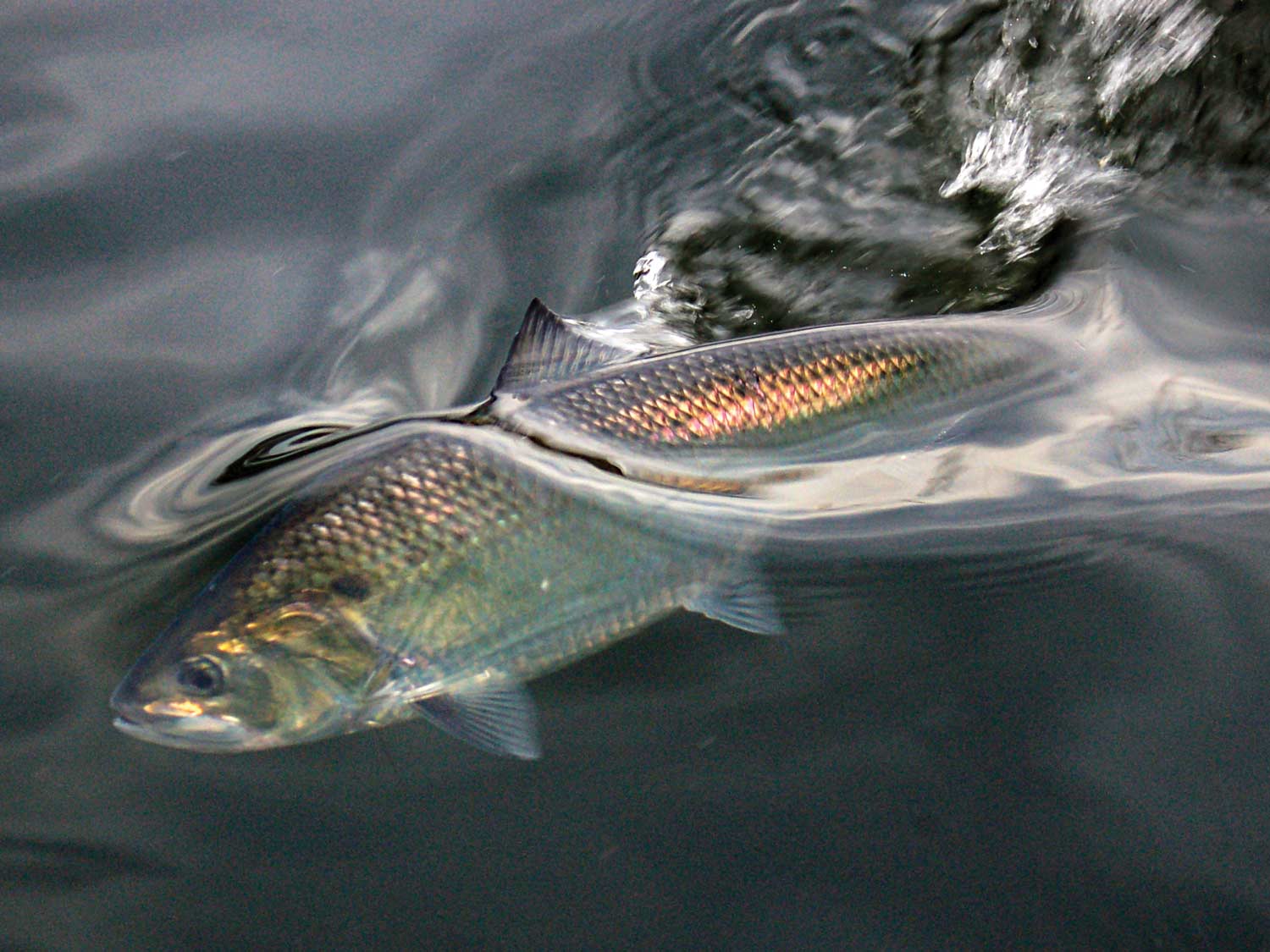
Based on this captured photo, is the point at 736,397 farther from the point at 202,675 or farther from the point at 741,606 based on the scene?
the point at 202,675

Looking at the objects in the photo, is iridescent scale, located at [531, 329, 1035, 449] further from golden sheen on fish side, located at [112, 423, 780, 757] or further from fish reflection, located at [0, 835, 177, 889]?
fish reflection, located at [0, 835, 177, 889]

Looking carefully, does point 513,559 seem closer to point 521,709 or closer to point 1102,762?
point 521,709

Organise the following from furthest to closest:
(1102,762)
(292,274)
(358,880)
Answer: (292,274) → (1102,762) → (358,880)

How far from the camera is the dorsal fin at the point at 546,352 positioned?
2.91 meters

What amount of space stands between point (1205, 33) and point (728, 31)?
2124mm

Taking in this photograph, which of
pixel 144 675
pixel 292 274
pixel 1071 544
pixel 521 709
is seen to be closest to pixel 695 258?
pixel 292 274

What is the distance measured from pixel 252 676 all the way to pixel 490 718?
50cm

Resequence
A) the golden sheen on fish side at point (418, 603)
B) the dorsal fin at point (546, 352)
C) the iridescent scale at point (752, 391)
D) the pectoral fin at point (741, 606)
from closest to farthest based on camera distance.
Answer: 1. the golden sheen on fish side at point (418, 603)
2. the pectoral fin at point (741, 606)
3. the iridescent scale at point (752, 391)
4. the dorsal fin at point (546, 352)

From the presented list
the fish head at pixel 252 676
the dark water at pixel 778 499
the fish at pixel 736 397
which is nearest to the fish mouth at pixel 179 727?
the fish head at pixel 252 676

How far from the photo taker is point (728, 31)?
521 cm

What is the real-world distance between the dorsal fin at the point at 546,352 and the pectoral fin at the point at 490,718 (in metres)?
0.87

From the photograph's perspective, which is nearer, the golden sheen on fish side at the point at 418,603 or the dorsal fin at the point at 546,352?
the golden sheen on fish side at the point at 418,603

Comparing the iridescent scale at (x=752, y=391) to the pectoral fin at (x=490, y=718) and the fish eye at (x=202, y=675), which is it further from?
the fish eye at (x=202, y=675)

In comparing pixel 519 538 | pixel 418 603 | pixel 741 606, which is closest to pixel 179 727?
pixel 418 603
